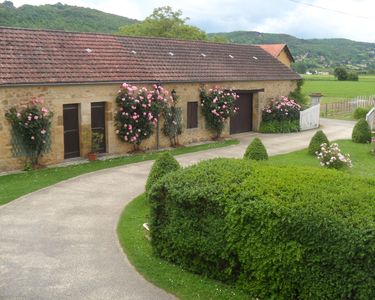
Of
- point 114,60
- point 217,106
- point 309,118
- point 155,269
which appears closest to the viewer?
point 155,269

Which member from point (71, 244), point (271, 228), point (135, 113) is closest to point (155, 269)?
point (71, 244)

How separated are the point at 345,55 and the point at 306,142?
16058 cm

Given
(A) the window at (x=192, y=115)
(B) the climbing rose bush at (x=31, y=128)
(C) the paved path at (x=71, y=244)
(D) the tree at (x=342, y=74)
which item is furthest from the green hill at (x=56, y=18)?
(D) the tree at (x=342, y=74)

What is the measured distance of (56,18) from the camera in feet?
174

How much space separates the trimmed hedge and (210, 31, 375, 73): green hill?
4578 inches

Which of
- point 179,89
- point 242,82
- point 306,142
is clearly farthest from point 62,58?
point 306,142

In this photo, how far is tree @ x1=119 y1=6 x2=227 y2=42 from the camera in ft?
170

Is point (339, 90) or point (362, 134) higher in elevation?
point (339, 90)

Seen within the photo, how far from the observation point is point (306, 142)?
24641 millimetres

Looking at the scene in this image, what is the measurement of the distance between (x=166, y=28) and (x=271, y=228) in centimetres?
4946

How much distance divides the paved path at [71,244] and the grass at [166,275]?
16 centimetres

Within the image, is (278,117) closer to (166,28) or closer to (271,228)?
(271,228)

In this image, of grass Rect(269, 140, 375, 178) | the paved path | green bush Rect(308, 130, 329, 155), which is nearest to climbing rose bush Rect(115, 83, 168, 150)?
the paved path

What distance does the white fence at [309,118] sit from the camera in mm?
29234
